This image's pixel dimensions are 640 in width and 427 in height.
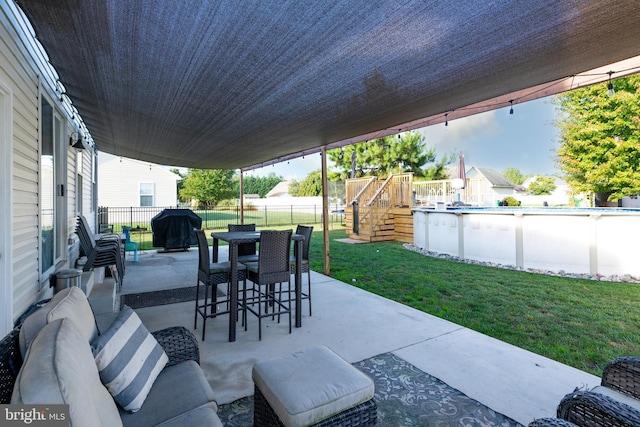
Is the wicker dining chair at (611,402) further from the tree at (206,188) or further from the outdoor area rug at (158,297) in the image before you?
the tree at (206,188)

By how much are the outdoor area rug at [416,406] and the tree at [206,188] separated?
936 inches

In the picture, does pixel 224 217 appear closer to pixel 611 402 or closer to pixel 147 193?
pixel 147 193

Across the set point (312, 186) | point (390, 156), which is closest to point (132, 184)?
point (390, 156)

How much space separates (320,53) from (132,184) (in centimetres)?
1735

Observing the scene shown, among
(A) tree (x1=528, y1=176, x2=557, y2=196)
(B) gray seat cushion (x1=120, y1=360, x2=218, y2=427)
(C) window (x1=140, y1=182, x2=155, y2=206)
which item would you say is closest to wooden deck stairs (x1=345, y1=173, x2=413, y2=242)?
(B) gray seat cushion (x1=120, y1=360, x2=218, y2=427)

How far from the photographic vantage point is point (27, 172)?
2.87 meters

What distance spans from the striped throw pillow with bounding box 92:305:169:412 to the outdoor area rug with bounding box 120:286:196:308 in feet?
9.80

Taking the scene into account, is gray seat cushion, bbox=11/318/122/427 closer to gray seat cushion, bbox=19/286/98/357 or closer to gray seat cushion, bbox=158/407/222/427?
gray seat cushion, bbox=19/286/98/357

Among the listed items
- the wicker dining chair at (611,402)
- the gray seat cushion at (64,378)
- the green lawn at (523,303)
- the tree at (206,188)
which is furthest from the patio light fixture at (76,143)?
the tree at (206,188)

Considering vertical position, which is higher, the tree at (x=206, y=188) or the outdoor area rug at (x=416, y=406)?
the tree at (x=206, y=188)

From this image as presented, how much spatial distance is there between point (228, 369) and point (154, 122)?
3243 millimetres

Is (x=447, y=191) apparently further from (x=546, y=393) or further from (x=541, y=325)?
(x=546, y=393)

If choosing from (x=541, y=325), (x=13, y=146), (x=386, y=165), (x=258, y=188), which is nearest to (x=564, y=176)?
(x=386, y=165)

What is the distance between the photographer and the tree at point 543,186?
1649 inches
